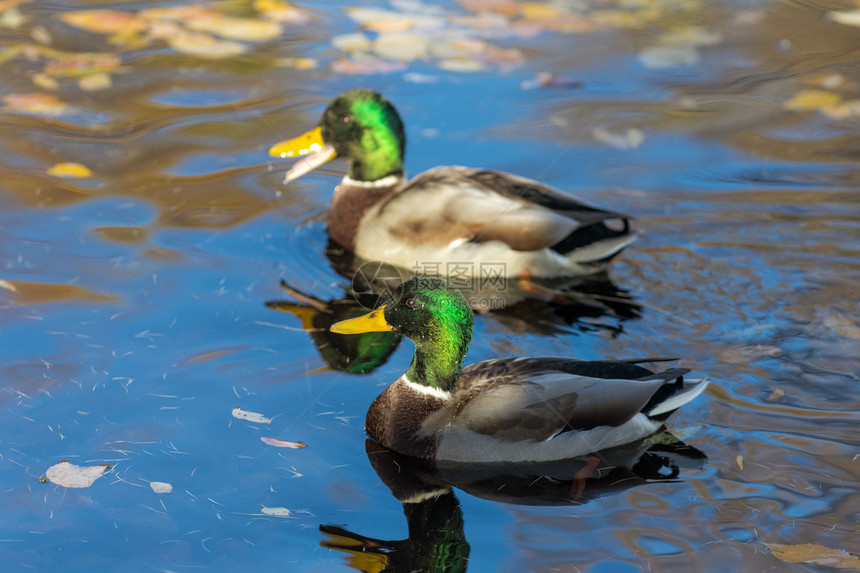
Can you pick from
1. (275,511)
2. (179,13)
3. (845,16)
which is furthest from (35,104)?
(845,16)

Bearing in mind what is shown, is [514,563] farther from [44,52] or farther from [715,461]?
[44,52]

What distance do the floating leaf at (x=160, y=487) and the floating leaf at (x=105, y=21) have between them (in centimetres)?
667

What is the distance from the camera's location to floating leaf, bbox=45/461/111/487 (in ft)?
16.0

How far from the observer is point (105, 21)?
10562 millimetres

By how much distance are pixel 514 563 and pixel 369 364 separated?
189cm

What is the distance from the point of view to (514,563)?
14.7ft

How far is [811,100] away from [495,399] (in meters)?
5.74

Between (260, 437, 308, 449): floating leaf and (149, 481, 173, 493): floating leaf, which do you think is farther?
(260, 437, 308, 449): floating leaf

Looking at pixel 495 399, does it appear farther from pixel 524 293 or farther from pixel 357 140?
pixel 357 140

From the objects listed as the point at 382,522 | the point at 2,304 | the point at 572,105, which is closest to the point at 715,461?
the point at 382,522

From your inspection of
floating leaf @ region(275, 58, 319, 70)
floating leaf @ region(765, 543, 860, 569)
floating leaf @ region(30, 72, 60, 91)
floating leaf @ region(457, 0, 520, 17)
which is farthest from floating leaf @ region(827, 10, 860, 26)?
floating leaf @ region(765, 543, 860, 569)

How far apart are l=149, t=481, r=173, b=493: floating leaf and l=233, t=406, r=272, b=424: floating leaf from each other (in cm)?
60

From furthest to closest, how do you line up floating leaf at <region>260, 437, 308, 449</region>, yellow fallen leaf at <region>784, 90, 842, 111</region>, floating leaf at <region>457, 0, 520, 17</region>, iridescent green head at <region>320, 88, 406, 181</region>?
floating leaf at <region>457, 0, 520, 17</region> → yellow fallen leaf at <region>784, 90, 842, 111</region> → iridescent green head at <region>320, 88, 406, 181</region> → floating leaf at <region>260, 437, 308, 449</region>

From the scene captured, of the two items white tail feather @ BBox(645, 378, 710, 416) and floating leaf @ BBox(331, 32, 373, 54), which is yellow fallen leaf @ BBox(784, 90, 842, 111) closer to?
floating leaf @ BBox(331, 32, 373, 54)
